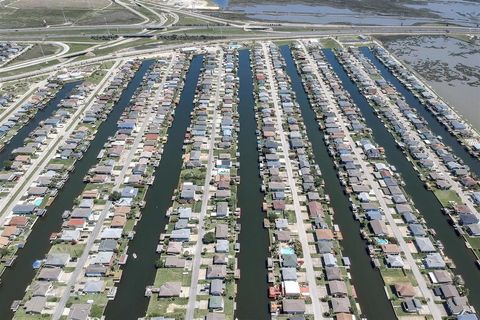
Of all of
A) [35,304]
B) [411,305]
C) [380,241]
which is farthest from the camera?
[380,241]

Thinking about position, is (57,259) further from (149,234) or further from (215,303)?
(215,303)

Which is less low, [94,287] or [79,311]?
[94,287]

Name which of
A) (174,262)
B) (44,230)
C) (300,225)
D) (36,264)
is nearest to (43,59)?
(44,230)

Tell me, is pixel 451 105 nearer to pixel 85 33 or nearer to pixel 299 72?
pixel 299 72

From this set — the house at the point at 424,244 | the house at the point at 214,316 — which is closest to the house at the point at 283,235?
the house at the point at 214,316

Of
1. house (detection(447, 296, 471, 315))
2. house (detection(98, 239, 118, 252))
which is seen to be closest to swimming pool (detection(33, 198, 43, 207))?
house (detection(98, 239, 118, 252))

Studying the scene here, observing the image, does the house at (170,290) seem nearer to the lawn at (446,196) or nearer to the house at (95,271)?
the house at (95,271)

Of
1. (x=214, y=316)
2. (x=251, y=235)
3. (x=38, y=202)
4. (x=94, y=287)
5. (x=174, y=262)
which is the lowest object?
(x=214, y=316)

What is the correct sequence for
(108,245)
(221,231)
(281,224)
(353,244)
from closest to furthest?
1. (108,245)
2. (353,244)
3. (221,231)
4. (281,224)
